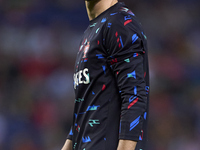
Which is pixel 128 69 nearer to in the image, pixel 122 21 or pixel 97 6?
pixel 122 21

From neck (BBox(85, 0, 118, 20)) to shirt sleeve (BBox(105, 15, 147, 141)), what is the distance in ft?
0.67

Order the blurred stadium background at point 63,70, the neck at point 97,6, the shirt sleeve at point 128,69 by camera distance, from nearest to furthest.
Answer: the shirt sleeve at point 128,69
the neck at point 97,6
the blurred stadium background at point 63,70

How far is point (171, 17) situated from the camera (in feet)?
20.6

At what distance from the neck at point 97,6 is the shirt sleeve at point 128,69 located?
204 millimetres

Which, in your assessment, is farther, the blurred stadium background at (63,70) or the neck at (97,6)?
the blurred stadium background at (63,70)

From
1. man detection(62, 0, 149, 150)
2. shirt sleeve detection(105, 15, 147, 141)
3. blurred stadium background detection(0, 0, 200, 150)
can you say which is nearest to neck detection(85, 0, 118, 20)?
man detection(62, 0, 149, 150)

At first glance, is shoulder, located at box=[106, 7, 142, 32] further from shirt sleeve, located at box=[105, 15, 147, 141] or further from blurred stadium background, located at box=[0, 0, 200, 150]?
blurred stadium background, located at box=[0, 0, 200, 150]

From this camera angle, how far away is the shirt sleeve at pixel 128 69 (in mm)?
1411

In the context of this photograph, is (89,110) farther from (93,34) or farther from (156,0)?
(156,0)

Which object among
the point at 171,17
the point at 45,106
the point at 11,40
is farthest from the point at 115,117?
the point at 171,17

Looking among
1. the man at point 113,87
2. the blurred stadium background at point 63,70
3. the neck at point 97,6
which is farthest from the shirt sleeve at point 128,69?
the blurred stadium background at point 63,70

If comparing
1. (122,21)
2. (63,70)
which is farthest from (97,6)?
(63,70)

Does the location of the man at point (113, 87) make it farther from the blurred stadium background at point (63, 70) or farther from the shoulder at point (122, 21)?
the blurred stadium background at point (63, 70)

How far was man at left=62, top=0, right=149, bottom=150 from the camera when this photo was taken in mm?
1424
